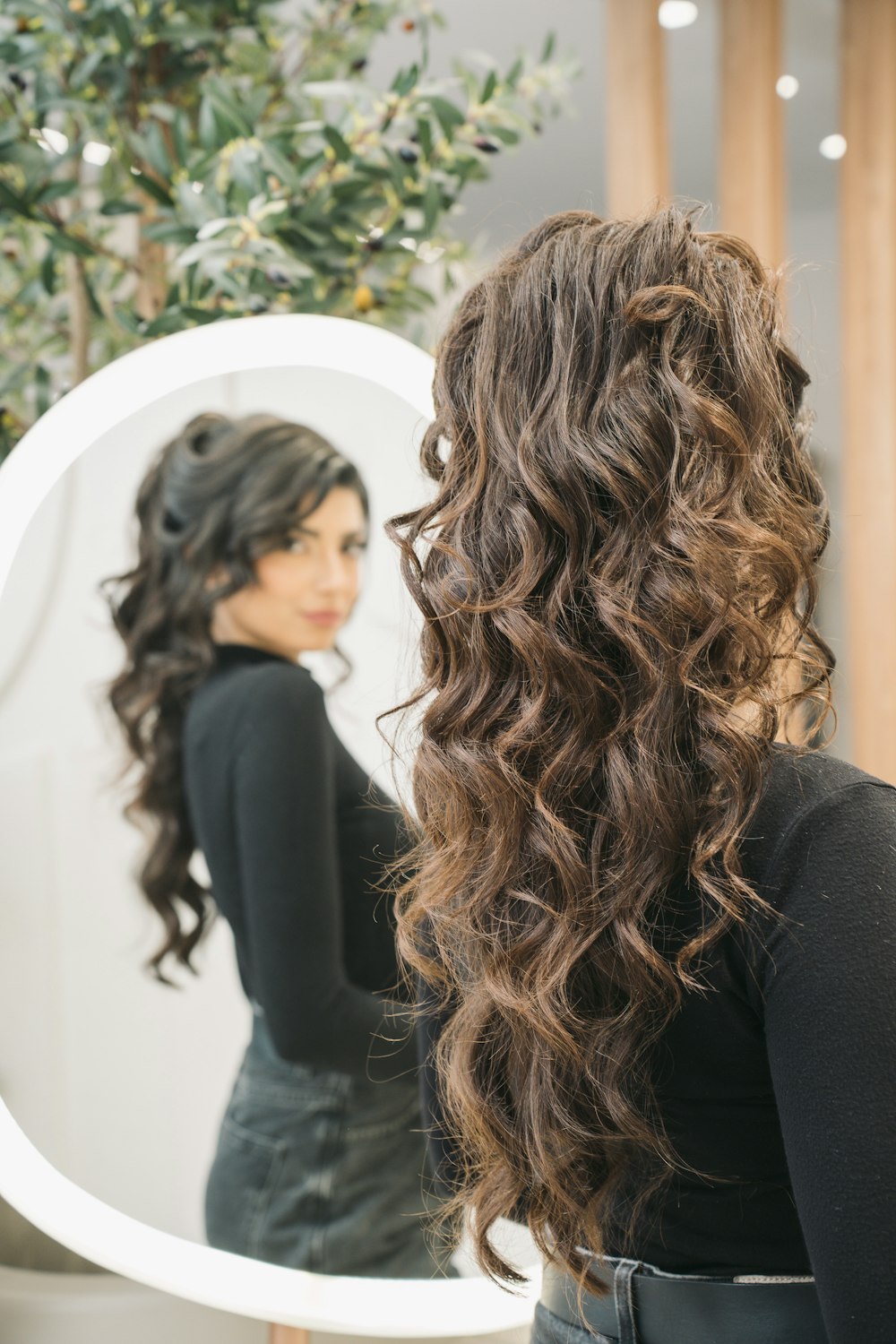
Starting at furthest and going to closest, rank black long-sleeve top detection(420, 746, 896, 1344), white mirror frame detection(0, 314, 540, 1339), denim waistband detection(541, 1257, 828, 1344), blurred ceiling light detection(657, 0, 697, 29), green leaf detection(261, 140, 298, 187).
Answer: blurred ceiling light detection(657, 0, 697, 29), green leaf detection(261, 140, 298, 187), white mirror frame detection(0, 314, 540, 1339), denim waistband detection(541, 1257, 828, 1344), black long-sleeve top detection(420, 746, 896, 1344)

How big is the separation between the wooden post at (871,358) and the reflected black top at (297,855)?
1.55 m

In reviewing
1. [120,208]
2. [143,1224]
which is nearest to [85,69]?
[120,208]

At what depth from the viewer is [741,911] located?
615 millimetres

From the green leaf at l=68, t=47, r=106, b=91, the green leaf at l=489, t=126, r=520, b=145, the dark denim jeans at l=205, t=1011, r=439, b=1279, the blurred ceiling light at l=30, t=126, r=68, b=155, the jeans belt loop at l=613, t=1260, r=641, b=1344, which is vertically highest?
the green leaf at l=68, t=47, r=106, b=91

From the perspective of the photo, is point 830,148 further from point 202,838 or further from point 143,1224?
point 143,1224

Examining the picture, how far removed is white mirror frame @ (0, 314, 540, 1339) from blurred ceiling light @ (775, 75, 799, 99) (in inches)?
64.8

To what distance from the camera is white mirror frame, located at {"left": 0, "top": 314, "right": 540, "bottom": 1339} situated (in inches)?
44.4

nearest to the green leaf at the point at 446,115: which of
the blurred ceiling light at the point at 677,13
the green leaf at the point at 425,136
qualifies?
the green leaf at the point at 425,136

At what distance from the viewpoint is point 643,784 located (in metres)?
0.65

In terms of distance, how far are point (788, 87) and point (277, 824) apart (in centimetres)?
238

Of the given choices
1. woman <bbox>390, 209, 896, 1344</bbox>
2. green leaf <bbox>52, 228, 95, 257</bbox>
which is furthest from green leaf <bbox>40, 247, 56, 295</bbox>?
woman <bbox>390, 209, 896, 1344</bbox>

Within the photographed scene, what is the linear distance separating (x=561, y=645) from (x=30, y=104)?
4.01 feet

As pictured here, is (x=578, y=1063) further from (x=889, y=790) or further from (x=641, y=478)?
(x=641, y=478)

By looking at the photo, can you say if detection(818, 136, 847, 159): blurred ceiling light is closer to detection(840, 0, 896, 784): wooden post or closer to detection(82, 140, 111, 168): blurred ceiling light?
detection(840, 0, 896, 784): wooden post
